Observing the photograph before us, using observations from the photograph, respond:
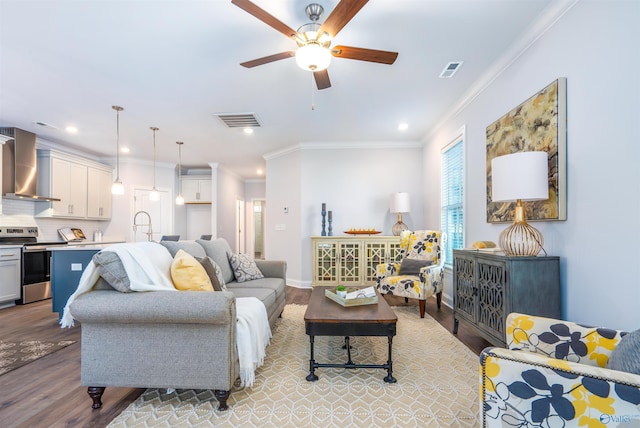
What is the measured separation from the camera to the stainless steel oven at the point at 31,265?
442cm

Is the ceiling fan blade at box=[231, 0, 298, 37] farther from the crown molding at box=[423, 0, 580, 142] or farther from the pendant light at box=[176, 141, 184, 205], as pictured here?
the pendant light at box=[176, 141, 184, 205]

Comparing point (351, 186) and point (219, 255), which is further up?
point (351, 186)

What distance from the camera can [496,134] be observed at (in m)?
3.02

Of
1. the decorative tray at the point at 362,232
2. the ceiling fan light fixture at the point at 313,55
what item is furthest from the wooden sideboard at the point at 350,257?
the ceiling fan light fixture at the point at 313,55

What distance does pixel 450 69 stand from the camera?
9.97 ft

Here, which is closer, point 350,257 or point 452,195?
point 452,195

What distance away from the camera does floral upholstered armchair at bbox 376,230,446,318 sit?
3643 mm

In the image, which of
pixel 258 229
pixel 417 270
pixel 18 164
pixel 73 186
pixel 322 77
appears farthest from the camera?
pixel 258 229

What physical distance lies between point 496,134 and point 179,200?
5353 mm

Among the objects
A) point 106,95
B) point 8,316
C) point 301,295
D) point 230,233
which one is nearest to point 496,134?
point 301,295

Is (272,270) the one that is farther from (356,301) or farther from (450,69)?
(450,69)

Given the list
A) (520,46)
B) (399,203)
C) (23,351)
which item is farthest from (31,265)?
(520,46)

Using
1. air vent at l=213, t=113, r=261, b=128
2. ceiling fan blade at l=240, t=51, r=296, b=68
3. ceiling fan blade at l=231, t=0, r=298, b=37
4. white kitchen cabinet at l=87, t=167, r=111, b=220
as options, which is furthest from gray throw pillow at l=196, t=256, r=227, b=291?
white kitchen cabinet at l=87, t=167, r=111, b=220

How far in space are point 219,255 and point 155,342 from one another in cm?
158
